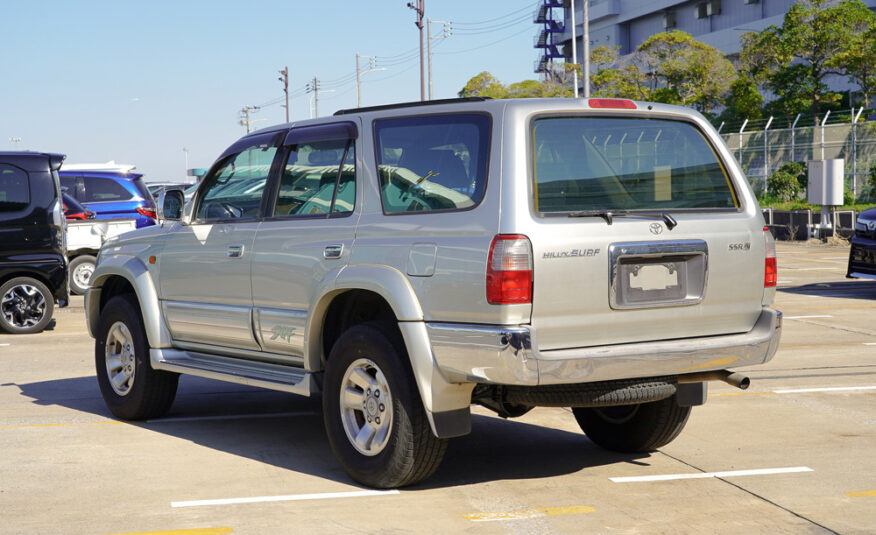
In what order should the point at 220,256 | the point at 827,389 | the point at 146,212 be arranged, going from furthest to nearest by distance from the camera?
the point at 146,212 → the point at 827,389 → the point at 220,256

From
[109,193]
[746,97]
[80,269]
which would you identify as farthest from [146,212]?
[746,97]

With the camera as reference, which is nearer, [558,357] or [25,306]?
[558,357]

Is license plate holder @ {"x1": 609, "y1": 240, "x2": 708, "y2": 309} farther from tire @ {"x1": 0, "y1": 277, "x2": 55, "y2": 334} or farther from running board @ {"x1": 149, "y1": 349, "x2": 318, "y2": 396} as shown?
tire @ {"x1": 0, "y1": 277, "x2": 55, "y2": 334}

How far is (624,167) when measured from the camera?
18.0ft

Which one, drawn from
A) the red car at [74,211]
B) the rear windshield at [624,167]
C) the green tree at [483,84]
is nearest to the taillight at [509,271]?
the rear windshield at [624,167]

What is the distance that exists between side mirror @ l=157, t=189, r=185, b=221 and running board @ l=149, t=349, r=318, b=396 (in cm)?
93

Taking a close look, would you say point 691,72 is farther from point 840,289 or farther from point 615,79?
point 840,289

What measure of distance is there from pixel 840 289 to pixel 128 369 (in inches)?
481

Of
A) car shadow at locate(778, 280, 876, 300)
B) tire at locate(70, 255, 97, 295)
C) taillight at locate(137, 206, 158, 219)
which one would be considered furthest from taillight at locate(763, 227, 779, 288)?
taillight at locate(137, 206, 158, 219)

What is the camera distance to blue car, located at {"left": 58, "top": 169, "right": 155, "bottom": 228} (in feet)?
62.4

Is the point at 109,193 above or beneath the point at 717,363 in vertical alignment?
above

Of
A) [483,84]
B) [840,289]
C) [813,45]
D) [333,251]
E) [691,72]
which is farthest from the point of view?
[483,84]

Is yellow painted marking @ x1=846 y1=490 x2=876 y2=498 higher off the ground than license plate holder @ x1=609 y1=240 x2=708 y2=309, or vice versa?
license plate holder @ x1=609 y1=240 x2=708 y2=309

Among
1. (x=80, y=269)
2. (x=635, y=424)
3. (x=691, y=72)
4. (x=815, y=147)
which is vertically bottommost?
(x=635, y=424)
